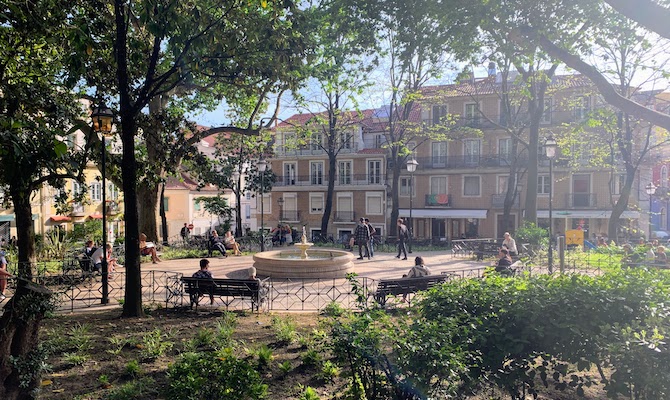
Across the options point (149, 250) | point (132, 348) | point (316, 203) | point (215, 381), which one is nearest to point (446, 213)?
point (316, 203)

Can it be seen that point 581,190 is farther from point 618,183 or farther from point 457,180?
point 457,180

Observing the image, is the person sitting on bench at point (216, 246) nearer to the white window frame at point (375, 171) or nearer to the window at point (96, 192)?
the window at point (96, 192)

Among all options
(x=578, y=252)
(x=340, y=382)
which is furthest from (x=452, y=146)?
(x=340, y=382)

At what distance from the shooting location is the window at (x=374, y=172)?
39.4 metres

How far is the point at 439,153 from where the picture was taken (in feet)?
124

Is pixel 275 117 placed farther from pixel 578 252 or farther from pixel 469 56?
pixel 578 252

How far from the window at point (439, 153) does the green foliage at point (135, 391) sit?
3410 centimetres

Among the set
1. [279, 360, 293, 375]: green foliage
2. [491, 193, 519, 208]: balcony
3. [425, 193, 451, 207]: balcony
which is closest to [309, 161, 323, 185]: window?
[425, 193, 451, 207]: balcony

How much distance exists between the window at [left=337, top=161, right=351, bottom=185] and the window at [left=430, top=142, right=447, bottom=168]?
7542 mm

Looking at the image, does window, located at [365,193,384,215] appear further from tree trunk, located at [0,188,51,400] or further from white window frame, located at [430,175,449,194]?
tree trunk, located at [0,188,51,400]

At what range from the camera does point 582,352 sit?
4.30 metres

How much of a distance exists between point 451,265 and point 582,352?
12779 mm

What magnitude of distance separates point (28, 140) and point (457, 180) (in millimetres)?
34889

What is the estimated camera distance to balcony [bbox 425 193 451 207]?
3712 centimetres
